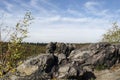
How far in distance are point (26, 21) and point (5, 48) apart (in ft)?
7.07

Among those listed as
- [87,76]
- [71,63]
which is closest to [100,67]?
[87,76]

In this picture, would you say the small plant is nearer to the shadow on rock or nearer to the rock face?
the rock face

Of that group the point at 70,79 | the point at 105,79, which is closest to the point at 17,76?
the point at 70,79

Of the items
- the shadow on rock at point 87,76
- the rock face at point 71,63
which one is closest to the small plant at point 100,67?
the rock face at point 71,63

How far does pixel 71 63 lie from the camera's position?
1538 inches

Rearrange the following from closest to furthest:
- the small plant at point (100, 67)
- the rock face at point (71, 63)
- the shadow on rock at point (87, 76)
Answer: the rock face at point (71, 63) → the shadow on rock at point (87, 76) → the small plant at point (100, 67)

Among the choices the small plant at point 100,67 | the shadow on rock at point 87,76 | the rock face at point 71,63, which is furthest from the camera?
the small plant at point 100,67

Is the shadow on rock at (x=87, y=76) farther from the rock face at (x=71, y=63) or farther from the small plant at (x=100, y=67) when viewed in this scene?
the small plant at (x=100, y=67)

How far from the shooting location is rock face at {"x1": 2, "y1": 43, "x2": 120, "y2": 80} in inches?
1396

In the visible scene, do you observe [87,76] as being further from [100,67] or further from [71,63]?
[100,67]

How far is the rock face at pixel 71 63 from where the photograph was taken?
3547 centimetres

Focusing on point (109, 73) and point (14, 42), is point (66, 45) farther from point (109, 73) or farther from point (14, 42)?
point (14, 42)

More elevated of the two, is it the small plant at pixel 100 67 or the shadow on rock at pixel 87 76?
the small plant at pixel 100 67

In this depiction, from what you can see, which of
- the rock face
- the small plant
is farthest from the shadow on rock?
the small plant
